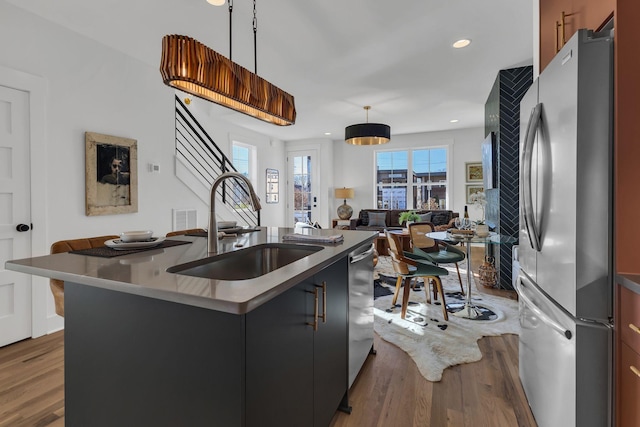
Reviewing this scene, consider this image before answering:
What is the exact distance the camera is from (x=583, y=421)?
1097mm

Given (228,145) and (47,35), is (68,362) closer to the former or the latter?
(47,35)

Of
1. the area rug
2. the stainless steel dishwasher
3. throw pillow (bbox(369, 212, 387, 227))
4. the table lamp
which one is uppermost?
the table lamp

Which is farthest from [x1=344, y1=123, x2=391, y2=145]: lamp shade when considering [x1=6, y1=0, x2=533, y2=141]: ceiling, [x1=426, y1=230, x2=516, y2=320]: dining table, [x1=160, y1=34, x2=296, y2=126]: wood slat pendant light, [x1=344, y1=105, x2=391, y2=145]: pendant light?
[x1=160, y1=34, x2=296, y2=126]: wood slat pendant light

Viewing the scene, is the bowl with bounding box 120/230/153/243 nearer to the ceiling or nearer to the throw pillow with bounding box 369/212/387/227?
the ceiling

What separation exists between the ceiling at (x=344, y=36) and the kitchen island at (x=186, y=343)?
223 centimetres

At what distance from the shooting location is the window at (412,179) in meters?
7.54

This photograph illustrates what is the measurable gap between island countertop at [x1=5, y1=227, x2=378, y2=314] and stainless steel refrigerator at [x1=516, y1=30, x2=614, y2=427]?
885 mm

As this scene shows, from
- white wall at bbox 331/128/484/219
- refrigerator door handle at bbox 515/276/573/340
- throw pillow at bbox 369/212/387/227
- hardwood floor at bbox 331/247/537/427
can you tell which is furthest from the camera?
throw pillow at bbox 369/212/387/227

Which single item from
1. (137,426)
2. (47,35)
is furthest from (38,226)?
(137,426)

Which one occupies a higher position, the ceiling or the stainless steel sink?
the ceiling

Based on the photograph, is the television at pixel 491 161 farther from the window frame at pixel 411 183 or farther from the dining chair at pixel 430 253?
the window frame at pixel 411 183

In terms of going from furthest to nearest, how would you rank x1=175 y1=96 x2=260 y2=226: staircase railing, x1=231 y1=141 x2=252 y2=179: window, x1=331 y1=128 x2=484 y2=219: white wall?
x1=331 y1=128 x2=484 y2=219: white wall, x1=231 y1=141 x2=252 y2=179: window, x1=175 y1=96 x2=260 y2=226: staircase railing

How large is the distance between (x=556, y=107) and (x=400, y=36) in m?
2.21

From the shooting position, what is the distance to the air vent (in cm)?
384
